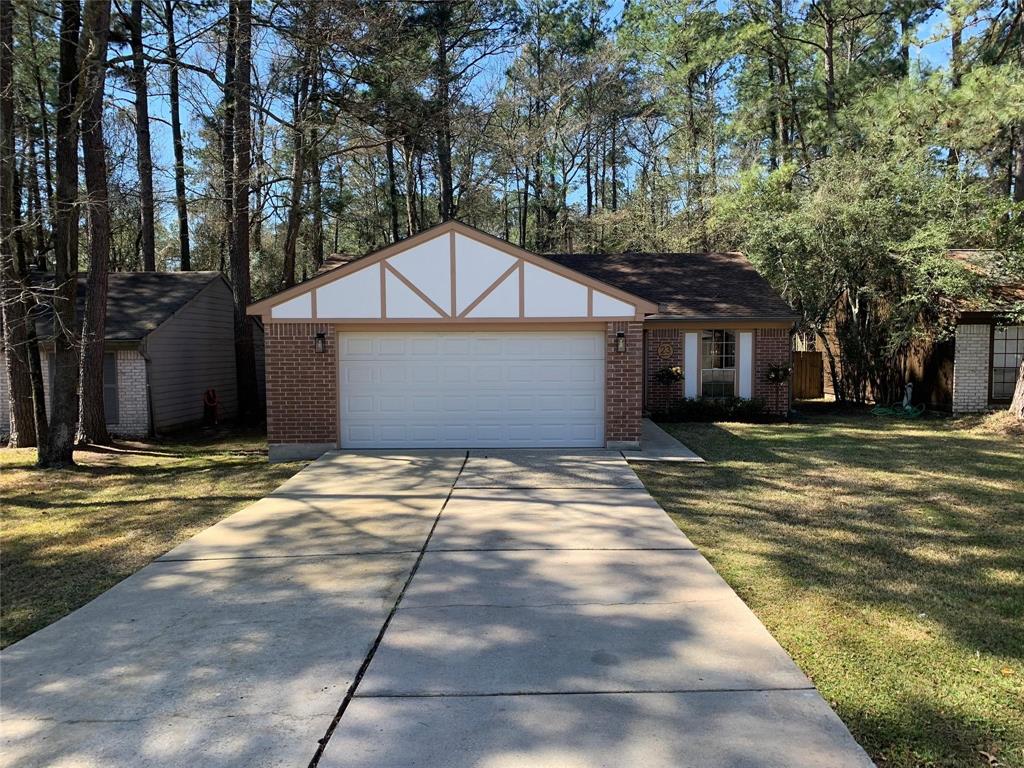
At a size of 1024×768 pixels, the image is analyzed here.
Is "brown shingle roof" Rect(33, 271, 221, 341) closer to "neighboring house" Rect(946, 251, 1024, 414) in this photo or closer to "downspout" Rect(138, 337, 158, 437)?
"downspout" Rect(138, 337, 158, 437)

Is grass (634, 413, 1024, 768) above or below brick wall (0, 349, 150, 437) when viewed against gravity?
below

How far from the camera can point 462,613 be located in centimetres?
452

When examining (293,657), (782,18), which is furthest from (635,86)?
(293,657)

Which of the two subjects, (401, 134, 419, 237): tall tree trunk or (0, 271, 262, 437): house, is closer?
(0, 271, 262, 437): house

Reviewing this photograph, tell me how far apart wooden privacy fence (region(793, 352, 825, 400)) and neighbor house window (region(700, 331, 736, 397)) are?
18.3 ft

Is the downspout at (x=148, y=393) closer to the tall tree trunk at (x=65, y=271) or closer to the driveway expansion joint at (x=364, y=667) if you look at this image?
the tall tree trunk at (x=65, y=271)

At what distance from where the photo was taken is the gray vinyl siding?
15.6 metres

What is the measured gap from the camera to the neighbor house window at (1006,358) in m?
16.2

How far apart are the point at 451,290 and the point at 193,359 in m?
9.57

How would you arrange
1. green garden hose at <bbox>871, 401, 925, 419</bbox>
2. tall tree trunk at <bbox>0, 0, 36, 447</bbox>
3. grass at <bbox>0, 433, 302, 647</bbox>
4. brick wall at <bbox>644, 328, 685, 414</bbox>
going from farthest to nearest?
green garden hose at <bbox>871, 401, 925, 419</bbox>
brick wall at <bbox>644, 328, 685, 414</bbox>
tall tree trunk at <bbox>0, 0, 36, 447</bbox>
grass at <bbox>0, 433, 302, 647</bbox>

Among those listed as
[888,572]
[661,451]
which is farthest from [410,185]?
[888,572]

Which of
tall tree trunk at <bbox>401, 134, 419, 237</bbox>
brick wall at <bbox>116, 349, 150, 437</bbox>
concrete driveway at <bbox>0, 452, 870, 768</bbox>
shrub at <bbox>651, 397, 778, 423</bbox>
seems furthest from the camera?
tall tree trunk at <bbox>401, 134, 419, 237</bbox>

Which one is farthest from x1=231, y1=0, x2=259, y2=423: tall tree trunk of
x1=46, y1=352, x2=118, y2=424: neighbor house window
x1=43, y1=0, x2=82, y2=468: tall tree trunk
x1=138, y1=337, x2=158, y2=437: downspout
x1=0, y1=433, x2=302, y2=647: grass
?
x1=0, y1=433, x2=302, y2=647: grass

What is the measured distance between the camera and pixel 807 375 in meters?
20.6
